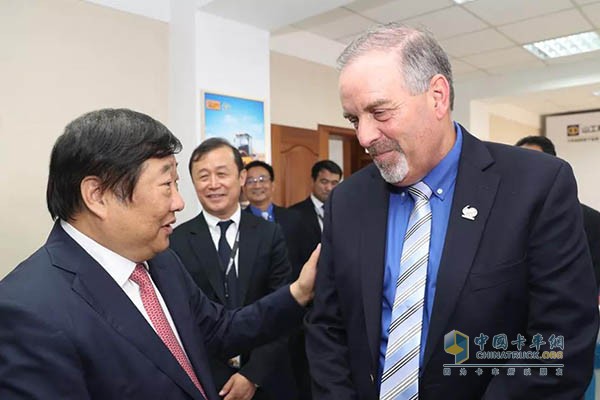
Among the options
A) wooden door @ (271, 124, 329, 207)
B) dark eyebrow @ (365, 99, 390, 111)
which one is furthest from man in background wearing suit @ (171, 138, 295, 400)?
wooden door @ (271, 124, 329, 207)

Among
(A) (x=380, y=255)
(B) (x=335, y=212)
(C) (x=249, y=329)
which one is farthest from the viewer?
(C) (x=249, y=329)

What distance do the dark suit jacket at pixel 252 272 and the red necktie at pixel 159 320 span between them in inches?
27.8

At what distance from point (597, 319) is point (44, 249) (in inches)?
51.9

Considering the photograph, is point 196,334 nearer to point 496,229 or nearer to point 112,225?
point 112,225

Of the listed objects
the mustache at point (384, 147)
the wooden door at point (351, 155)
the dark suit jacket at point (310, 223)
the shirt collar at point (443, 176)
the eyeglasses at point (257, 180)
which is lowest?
the dark suit jacket at point (310, 223)

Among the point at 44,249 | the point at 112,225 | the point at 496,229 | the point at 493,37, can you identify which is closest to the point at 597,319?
the point at 496,229

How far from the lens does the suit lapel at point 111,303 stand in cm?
109

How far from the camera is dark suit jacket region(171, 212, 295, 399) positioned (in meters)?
1.94

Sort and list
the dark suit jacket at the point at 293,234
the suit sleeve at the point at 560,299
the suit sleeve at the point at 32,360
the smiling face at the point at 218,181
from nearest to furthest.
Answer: the suit sleeve at the point at 32,360
the suit sleeve at the point at 560,299
the smiling face at the point at 218,181
the dark suit jacket at the point at 293,234

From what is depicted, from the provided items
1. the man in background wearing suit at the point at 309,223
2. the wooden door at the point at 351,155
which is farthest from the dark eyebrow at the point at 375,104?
the wooden door at the point at 351,155

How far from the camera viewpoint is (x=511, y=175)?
1.15m

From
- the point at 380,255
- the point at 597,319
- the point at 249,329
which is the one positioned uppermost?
the point at 380,255

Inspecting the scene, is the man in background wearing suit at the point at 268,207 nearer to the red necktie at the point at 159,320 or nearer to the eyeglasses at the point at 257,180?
the eyeglasses at the point at 257,180

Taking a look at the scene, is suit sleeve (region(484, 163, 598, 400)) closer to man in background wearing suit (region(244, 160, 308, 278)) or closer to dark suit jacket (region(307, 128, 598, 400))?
dark suit jacket (region(307, 128, 598, 400))
